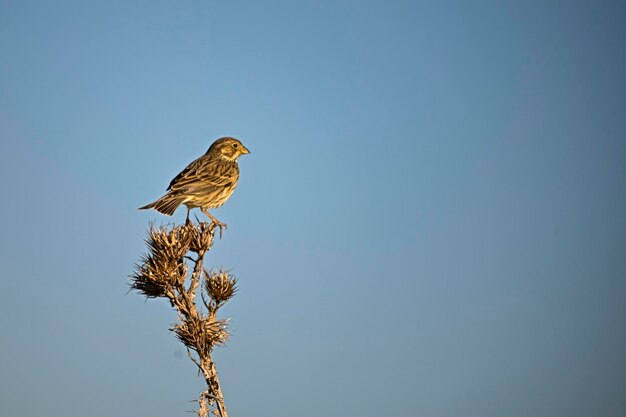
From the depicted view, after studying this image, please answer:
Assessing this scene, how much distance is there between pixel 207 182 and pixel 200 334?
6121 millimetres

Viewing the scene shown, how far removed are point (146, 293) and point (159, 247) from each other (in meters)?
0.37

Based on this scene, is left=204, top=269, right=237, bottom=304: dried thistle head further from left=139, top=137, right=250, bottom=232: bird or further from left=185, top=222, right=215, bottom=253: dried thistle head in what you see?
left=139, top=137, right=250, bottom=232: bird

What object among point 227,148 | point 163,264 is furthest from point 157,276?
point 227,148

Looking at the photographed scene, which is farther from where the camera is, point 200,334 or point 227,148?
point 227,148

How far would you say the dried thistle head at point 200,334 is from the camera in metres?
4.65

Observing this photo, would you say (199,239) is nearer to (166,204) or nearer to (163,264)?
(163,264)

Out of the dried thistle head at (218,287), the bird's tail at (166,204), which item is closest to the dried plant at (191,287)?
the dried thistle head at (218,287)

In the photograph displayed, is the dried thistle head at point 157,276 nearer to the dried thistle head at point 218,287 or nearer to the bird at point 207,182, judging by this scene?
the dried thistle head at point 218,287

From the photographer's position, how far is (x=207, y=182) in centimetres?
1057

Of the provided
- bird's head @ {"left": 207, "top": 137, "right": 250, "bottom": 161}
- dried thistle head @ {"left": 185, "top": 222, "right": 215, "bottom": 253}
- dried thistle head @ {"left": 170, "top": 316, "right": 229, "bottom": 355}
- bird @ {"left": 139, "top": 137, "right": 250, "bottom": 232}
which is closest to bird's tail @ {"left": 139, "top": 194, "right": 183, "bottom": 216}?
bird @ {"left": 139, "top": 137, "right": 250, "bottom": 232}

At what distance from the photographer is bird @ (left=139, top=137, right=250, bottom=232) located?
32.0ft

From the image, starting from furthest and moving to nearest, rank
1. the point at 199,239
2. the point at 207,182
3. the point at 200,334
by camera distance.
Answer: the point at 207,182 → the point at 199,239 → the point at 200,334

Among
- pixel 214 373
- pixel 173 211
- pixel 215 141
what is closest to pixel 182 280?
pixel 214 373

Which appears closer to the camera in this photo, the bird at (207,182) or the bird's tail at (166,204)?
the bird's tail at (166,204)
